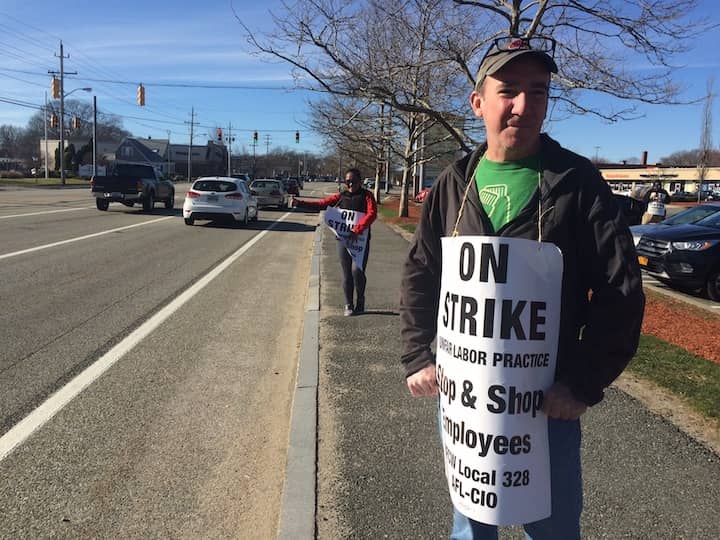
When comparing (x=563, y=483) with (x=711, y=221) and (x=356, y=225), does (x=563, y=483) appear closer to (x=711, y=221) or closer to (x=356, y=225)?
(x=356, y=225)

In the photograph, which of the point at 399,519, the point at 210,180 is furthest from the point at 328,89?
the point at 210,180

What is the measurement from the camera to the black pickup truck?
22.7 metres

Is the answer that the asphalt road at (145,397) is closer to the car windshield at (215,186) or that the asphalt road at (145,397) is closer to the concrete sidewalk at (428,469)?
the concrete sidewalk at (428,469)

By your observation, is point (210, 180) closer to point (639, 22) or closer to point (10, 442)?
point (639, 22)

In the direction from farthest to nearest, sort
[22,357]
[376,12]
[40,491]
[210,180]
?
1. [210,180]
2. [376,12]
3. [22,357]
4. [40,491]

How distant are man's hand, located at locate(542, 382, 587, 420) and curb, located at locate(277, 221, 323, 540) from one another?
148 cm

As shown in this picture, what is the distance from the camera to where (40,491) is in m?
3.17

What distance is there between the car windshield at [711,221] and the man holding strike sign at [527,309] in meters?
10.4

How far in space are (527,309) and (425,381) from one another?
0.55 m

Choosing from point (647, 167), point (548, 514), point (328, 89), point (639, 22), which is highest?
point (647, 167)

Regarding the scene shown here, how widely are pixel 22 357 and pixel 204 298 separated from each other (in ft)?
10.4

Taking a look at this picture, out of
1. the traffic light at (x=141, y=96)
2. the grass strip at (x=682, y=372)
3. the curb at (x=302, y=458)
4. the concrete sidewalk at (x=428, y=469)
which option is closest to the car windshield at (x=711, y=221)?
the grass strip at (x=682, y=372)

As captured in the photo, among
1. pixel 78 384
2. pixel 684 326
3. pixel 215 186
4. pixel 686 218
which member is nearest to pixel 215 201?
pixel 215 186

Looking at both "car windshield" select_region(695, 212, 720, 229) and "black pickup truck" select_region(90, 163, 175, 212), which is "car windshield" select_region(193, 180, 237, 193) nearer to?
"black pickup truck" select_region(90, 163, 175, 212)
